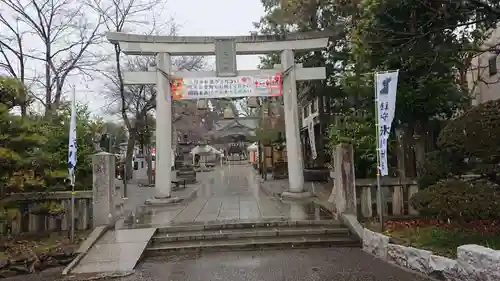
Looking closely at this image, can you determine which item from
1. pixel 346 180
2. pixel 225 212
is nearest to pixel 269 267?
pixel 346 180

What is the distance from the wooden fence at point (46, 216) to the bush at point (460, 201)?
25.3 feet

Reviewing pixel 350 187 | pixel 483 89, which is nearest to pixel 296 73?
pixel 350 187

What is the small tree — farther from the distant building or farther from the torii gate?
the distant building

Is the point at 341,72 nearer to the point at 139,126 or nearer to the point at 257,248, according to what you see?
the point at 257,248

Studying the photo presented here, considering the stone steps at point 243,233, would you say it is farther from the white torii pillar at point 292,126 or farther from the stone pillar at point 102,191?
the white torii pillar at point 292,126

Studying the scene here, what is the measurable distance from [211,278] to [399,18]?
7.56 metres

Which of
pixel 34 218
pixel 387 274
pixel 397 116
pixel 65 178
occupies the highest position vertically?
pixel 397 116

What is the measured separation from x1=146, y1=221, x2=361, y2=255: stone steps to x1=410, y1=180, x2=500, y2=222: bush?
7.72 feet

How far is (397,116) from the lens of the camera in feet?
34.8

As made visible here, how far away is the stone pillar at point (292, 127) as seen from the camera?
13109mm

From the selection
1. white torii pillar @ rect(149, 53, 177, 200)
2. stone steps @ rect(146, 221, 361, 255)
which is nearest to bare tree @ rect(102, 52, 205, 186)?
white torii pillar @ rect(149, 53, 177, 200)

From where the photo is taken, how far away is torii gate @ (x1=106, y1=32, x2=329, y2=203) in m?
12.6

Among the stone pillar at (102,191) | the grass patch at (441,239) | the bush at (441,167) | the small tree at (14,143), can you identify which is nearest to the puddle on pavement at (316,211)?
the grass patch at (441,239)

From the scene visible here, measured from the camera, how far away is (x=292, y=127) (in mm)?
13180
